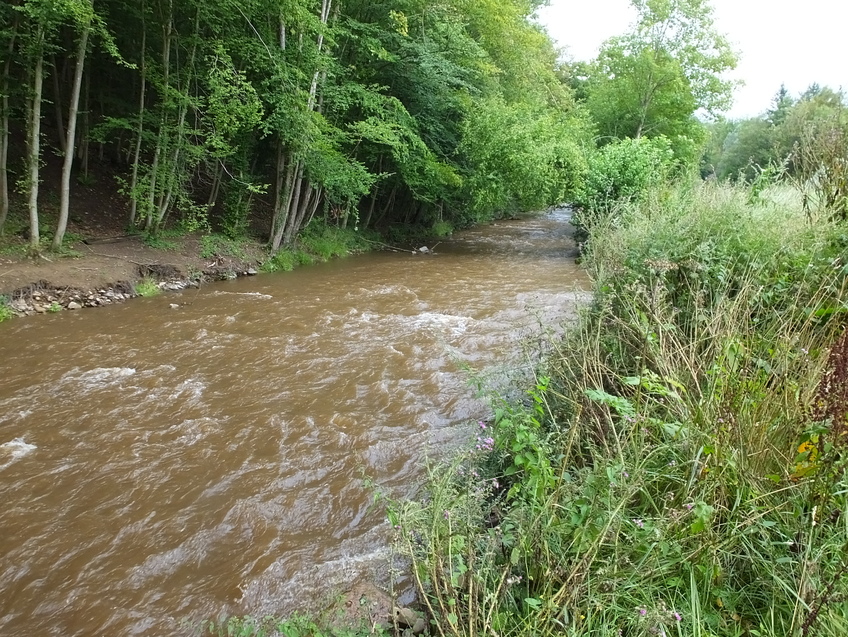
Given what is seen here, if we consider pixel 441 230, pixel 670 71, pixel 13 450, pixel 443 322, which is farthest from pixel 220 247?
pixel 670 71

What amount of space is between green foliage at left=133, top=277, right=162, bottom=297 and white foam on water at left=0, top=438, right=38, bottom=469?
5480mm

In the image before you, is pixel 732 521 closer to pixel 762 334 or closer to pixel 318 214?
pixel 762 334

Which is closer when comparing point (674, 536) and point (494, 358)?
point (674, 536)

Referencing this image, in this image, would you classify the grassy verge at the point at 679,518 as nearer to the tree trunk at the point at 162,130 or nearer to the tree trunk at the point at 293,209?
the tree trunk at the point at 162,130

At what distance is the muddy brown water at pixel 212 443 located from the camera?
3330 mm

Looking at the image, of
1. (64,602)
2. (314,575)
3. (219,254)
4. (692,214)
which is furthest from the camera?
(219,254)

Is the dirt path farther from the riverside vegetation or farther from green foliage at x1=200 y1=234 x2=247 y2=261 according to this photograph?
the riverside vegetation

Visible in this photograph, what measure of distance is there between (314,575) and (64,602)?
153 centimetres

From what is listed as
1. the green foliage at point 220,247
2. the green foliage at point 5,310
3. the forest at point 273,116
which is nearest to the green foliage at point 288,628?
the green foliage at point 5,310

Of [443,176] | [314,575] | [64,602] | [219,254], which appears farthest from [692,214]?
[443,176]

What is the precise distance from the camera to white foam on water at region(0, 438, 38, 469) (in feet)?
14.9

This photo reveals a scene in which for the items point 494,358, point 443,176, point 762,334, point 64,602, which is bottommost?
point 64,602

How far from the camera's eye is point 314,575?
135 inches

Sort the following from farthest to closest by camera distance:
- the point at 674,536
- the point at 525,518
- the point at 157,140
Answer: the point at 157,140 < the point at 525,518 < the point at 674,536
